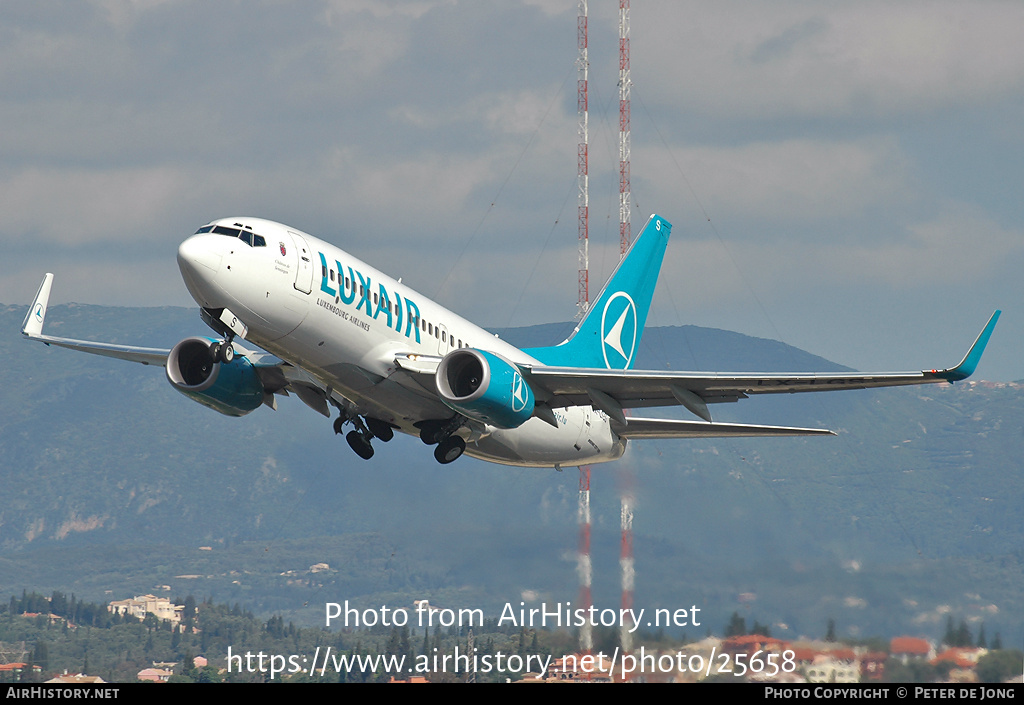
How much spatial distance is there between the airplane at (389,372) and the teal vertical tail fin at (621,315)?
212cm

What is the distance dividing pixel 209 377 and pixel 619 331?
638 inches

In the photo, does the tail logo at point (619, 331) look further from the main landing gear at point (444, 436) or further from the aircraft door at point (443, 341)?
the aircraft door at point (443, 341)

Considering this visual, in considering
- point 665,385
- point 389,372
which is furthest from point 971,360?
point 389,372

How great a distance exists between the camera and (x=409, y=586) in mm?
78062

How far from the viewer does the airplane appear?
111 ft

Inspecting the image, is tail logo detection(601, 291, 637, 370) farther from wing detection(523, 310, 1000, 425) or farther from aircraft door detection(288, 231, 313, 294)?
aircraft door detection(288, 231, 313, 294)

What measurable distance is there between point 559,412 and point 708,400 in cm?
584

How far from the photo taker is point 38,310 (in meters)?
43.6

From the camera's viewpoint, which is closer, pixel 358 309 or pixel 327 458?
pixel 358 309

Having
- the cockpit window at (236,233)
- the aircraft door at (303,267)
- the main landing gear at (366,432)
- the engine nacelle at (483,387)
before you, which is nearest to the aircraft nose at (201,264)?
the cockpit window at (236,233)

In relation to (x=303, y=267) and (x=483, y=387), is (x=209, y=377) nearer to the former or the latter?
(x=303, y=267)

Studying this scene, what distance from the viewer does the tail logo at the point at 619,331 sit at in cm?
4906
